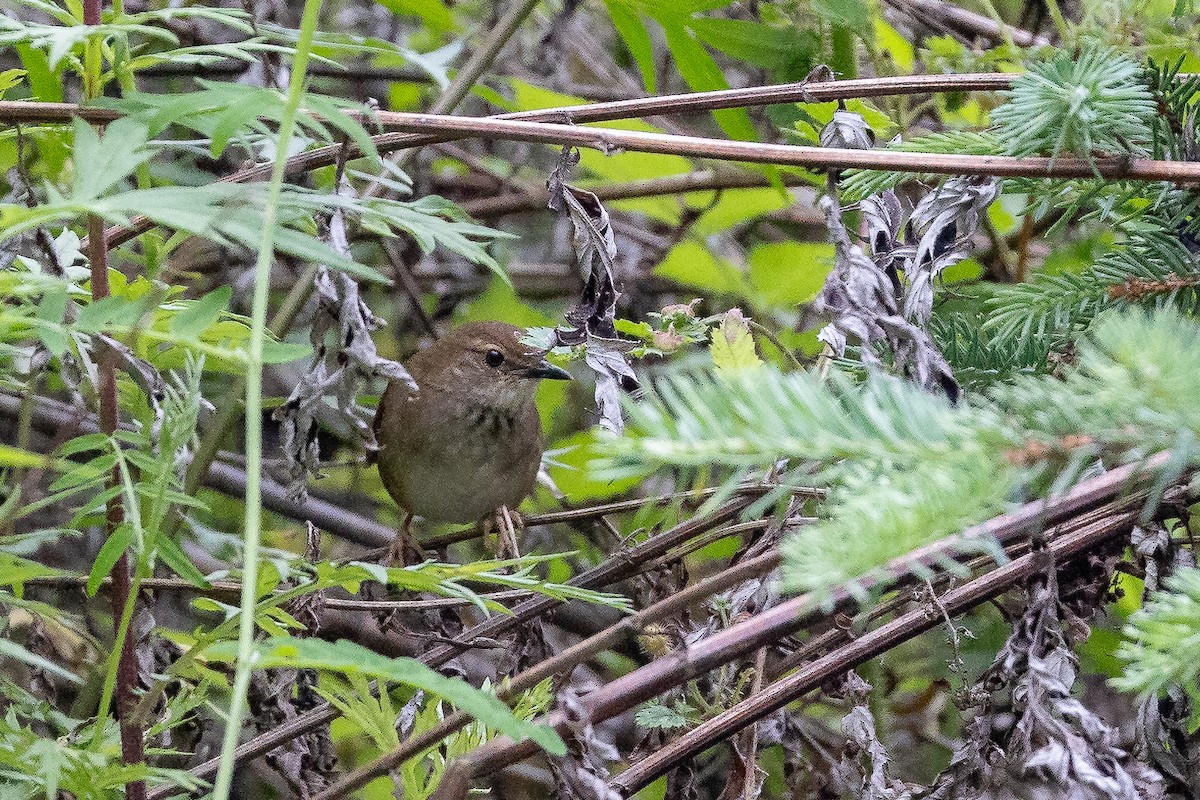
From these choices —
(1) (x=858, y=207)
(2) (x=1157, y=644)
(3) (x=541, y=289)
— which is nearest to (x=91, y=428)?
(3) (x=541, y=289)

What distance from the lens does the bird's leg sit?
3.78m

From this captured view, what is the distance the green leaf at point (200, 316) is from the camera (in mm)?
1286

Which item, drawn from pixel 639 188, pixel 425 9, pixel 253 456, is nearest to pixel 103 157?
pixel 253 456

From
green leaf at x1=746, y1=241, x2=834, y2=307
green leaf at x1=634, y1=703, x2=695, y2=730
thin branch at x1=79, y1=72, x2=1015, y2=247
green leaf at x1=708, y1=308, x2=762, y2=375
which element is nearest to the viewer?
green leaf at x1=708, y1=308, x2=762, y2=375

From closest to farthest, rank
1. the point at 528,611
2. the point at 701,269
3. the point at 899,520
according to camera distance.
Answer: the point at 899,520 → the point at 528,611 → the point at 701,269

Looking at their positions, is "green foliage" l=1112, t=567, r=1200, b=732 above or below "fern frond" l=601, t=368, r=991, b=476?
below

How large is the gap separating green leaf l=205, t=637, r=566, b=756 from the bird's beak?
2582mm

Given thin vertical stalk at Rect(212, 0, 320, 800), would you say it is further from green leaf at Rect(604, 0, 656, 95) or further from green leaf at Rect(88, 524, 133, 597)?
green leaf at Rect(604, 0, 656, 95)

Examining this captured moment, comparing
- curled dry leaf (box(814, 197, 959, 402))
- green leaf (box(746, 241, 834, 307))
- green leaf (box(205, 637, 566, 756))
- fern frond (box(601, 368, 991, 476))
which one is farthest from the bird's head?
fern frond (box(601, 368, 991, 476))

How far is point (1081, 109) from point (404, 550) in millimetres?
2766

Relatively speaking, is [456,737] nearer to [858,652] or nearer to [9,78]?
[858,652]

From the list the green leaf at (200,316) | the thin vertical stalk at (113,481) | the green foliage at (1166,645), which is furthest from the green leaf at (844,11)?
the green foliage at (1166,645)

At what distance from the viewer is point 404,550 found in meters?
3.93

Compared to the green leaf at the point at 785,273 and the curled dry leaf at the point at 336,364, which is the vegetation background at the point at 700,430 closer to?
the curled dry leaf at the point at 336,364
